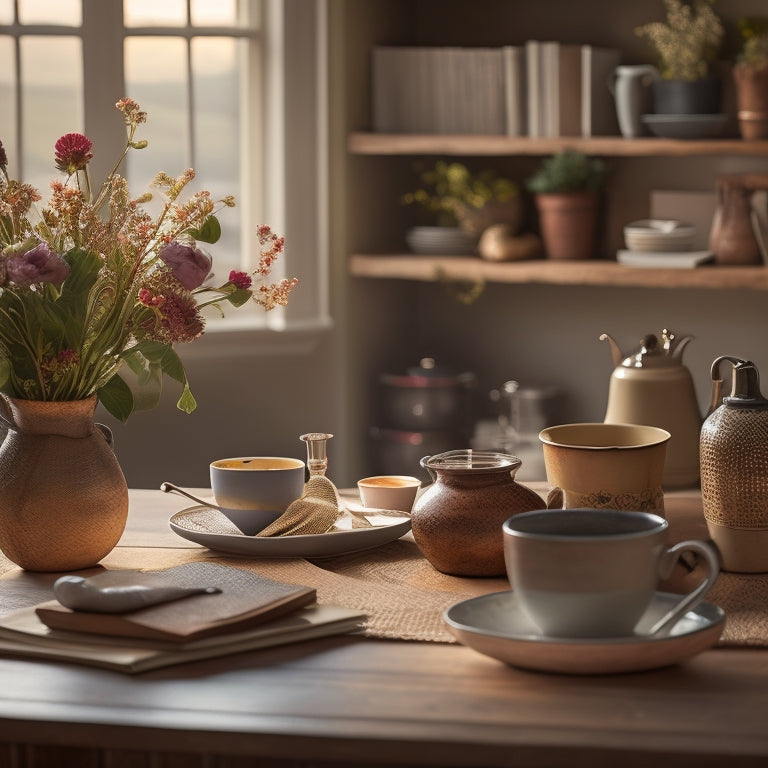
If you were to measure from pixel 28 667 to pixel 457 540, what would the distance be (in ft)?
1.56

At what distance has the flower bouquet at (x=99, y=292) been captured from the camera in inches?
55.2

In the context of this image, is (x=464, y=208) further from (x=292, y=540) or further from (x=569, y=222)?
(x=292, y=540)

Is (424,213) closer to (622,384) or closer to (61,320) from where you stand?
(622,384)

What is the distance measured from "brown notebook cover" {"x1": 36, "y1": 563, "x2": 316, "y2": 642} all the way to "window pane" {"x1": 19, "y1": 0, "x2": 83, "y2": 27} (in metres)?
2.36

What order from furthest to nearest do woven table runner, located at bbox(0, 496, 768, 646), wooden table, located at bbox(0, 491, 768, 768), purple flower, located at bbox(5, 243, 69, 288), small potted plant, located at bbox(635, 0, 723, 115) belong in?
small potted plant, located at bbox(635, 0, 723, 115), purple flower, located at bbox(5, 243, 69, 288), woven table runner, located at bbox(0, 496, 768, 646), wooden table, located at bbox(0, 491, 768, 768)

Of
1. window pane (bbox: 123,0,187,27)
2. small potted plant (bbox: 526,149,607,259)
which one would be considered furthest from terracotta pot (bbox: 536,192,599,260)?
window pane (bbox: 123,0,187,27)

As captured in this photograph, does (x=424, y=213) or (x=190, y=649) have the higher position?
(x=424, y=213)

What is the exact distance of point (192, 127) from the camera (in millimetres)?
3469

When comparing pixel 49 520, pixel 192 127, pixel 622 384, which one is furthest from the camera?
pixel 192 127

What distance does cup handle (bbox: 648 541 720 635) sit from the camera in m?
1.06

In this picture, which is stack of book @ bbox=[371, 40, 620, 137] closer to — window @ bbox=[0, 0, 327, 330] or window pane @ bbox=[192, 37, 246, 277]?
window @ bbox=[0, 0, 327, 330]

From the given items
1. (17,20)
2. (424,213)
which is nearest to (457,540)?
(17,20)

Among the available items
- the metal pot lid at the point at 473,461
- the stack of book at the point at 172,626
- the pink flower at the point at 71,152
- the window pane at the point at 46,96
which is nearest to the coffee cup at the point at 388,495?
the metal pot lid at the point at 473,461

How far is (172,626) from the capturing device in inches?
44.2
